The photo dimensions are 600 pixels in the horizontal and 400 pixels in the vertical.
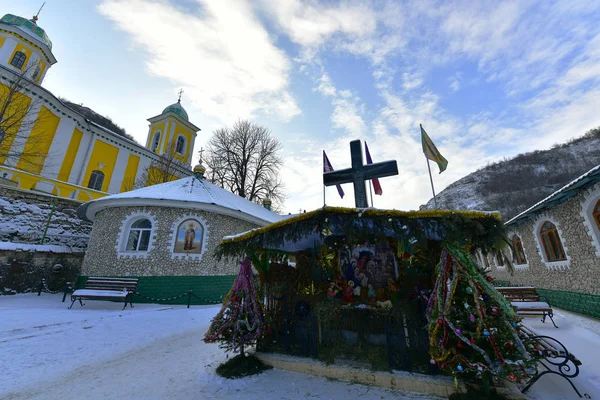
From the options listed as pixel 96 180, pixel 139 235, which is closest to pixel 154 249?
pixel 139 235

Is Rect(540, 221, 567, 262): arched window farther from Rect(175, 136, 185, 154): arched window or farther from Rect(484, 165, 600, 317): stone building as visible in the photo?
Rect(175, 136, 185, 154): arched window

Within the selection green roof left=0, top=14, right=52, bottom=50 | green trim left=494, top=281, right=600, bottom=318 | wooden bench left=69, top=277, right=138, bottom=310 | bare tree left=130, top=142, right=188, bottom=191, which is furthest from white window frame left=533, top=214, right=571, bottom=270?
green roof left=0, top=14, right=52, bottom=50

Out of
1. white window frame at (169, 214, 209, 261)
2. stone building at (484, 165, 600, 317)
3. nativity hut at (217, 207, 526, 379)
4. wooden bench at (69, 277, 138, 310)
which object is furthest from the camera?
white window frame at (169, 214, 209, 261)

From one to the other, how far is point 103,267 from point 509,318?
14.9 meters

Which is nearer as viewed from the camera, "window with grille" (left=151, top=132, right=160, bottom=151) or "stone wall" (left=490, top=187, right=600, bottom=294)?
"stone wall" (left=490, top=187, right=600, bottom=294)

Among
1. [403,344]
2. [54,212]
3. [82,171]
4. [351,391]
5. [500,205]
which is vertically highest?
[500,205]

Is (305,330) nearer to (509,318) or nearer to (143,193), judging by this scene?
(509,318)

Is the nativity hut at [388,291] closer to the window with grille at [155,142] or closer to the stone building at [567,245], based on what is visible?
the stone building at [567,245]

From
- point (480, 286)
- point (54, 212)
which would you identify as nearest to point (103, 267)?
point (54, 212)

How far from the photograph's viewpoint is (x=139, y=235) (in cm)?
1219

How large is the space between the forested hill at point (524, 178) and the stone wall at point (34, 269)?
59.2m

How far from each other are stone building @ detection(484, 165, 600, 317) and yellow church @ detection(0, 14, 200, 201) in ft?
95.0

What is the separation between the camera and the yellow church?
1966 cm

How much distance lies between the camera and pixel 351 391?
3.93 meters
